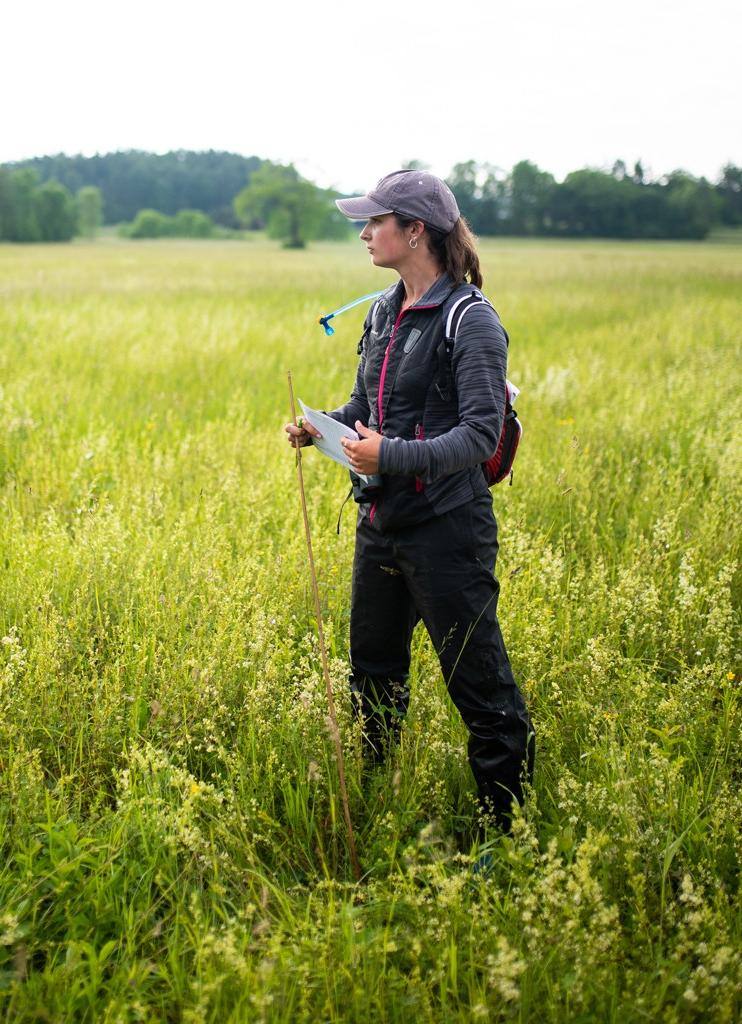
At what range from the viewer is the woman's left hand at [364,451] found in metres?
2.05

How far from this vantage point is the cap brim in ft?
7.42

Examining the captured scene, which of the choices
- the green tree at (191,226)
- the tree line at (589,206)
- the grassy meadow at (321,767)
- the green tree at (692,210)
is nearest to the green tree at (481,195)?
the tree line at (589,206)

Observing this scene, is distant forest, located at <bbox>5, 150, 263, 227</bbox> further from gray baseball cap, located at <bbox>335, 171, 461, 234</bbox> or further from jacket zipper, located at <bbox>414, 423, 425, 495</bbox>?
jacket zipper, located at <bbox>414, 423, 425, 495</bbox>

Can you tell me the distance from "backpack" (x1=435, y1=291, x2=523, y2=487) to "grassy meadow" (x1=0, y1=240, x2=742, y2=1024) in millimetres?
818

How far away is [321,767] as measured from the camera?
253cm

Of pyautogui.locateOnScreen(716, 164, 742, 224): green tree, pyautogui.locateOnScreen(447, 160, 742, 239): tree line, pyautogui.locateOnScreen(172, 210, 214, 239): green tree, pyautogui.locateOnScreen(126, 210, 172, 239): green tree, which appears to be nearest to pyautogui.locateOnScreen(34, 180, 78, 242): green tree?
pyautogui.locateOnScreen(126, 210, 172, 239): green tree

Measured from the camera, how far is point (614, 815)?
2.23m

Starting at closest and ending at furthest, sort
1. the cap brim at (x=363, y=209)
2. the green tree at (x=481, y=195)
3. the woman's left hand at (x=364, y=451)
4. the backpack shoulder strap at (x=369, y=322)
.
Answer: the woman's left hand at (x=364, y=451)
the cap brim at (x=363, y=209)
the backpack shoulder strap at (x=369, y=322)
the green tree at (x=481, y=195)

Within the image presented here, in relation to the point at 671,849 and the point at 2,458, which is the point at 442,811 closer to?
the point at 671,849

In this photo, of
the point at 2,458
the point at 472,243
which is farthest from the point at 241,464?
the point at 472,243

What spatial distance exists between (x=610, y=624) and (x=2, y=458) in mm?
3797

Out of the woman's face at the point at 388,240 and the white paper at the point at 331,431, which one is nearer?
the white paper at the point at 331,431

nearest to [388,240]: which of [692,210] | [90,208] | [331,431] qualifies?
[331,431]

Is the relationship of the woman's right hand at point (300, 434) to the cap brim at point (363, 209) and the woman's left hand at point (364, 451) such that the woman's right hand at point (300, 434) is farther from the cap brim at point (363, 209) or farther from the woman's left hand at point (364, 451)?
the cap brim at point (363, 209)
